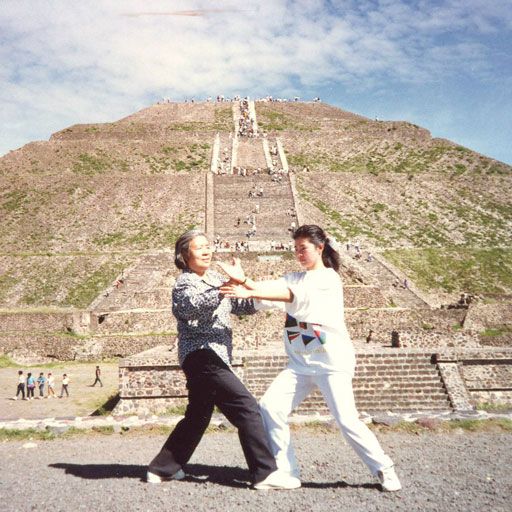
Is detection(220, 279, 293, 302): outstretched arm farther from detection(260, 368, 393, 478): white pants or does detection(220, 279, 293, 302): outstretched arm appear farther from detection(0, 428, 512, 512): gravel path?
detection(0, 428, 512, 512): gravel path

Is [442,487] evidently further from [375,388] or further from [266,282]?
[375,388]

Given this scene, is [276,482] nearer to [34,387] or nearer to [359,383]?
[359,383]

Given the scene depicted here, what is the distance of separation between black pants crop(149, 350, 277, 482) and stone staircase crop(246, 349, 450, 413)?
6.30 m

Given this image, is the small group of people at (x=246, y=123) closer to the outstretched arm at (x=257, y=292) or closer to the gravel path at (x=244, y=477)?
the gravel path at (x=244, y=477)

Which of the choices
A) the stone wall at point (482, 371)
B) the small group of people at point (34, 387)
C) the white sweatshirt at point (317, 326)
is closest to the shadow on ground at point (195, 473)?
the white sweatshirt at point (317, 326)

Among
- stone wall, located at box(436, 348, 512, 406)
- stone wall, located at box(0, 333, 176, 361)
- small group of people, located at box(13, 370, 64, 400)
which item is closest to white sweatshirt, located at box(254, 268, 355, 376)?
stone wall, located at box(436, 348, 512, 406)

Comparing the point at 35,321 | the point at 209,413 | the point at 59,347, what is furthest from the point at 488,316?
the point at 35,321

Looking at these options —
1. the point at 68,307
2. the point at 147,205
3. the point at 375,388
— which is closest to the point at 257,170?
the point at 147,205

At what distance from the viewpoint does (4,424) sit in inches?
217

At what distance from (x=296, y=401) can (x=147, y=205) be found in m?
33.2

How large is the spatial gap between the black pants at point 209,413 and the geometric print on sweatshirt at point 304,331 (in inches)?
24.7

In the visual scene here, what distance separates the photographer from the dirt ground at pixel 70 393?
11.6m

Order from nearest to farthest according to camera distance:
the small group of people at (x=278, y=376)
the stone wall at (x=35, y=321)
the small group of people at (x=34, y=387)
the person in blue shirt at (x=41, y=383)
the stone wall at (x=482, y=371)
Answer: the small group of people at (x=278, y=376), the stone wall at (x=482, y=371), the small group of people at (x=34, y=387), the person in blue shirt at (x=41, y=383), the stone wall at (x=35, y=321)

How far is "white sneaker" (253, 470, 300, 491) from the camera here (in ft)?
11.3
